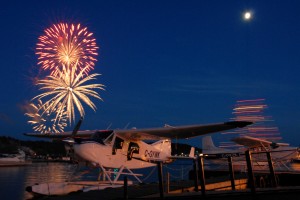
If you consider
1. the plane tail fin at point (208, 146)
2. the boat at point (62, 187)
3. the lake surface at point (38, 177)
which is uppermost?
the plane tail fin at point (208, 146)

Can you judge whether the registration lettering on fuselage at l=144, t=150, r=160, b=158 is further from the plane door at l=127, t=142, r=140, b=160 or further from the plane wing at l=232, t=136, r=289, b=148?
the plane wing at l=232, t=136, r=289, b=148

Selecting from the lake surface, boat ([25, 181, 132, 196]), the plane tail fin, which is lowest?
boat ([25, 181, 132, 196])

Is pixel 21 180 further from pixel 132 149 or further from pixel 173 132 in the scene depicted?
pixel 173 132

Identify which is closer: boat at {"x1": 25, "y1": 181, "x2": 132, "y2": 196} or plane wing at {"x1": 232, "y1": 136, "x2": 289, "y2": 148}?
boat at {"x1": 25, "y1": 181, "x2": 132, "y2": 196}

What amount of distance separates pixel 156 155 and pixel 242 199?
10.5m

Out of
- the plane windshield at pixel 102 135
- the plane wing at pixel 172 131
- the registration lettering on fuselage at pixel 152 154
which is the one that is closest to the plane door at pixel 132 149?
the plane wing at pixel 172 131

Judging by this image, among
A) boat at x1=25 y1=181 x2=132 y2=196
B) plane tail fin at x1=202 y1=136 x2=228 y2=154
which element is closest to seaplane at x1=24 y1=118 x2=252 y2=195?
boat at x1=25 y1=181 x2=132 y2=196

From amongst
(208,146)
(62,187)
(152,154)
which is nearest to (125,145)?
(152,154)

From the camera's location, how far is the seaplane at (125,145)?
14506 mm

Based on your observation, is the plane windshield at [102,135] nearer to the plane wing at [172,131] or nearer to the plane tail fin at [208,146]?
the plane wing at [172,131]

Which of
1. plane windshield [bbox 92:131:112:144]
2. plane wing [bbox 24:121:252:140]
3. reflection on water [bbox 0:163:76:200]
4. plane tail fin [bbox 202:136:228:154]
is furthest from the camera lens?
plane tail fin [bbox 202:136:228:154]

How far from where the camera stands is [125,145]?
663 inches

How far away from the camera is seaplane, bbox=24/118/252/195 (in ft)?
47.6

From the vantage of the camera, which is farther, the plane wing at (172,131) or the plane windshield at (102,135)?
the plane windshield at (102,135)
